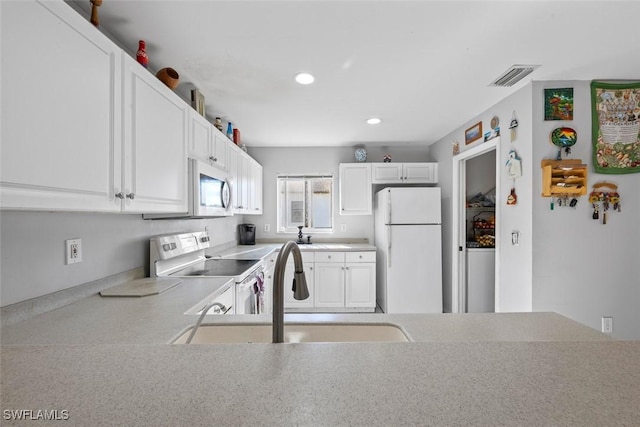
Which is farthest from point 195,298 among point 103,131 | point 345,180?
point 345,180

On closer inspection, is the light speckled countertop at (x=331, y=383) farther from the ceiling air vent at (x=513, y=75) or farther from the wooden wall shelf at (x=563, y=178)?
the ceiling air vent at (x=513, y=75)

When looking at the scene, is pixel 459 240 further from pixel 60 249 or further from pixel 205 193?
pixel 60 249

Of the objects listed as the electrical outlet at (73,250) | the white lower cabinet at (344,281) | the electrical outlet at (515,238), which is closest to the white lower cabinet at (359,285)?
the white lower cabinet at (344,281)

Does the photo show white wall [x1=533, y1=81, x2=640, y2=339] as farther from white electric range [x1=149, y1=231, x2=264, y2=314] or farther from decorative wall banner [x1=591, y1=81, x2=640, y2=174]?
white electric range [x1=149, y1=231, x2=264, y2=314]

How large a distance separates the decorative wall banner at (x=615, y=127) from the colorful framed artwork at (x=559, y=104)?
0.62 feet

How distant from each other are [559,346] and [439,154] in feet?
11.6

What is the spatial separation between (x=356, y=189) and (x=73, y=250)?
3.20 metres

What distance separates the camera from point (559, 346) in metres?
0.71

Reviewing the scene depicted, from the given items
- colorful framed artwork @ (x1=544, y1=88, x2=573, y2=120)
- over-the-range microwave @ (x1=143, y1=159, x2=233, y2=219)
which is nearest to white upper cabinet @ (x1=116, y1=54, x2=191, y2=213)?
over-the-range microwave @ (x1=143, y1=159, x2=233, y2=219)

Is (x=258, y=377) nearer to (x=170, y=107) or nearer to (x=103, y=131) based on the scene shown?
(x=103, y=131)

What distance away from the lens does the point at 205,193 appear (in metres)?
2.05

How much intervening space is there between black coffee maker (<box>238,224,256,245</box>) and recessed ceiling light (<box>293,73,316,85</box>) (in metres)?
2.35

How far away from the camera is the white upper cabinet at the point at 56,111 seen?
803mm

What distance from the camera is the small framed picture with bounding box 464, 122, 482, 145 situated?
285 cm
